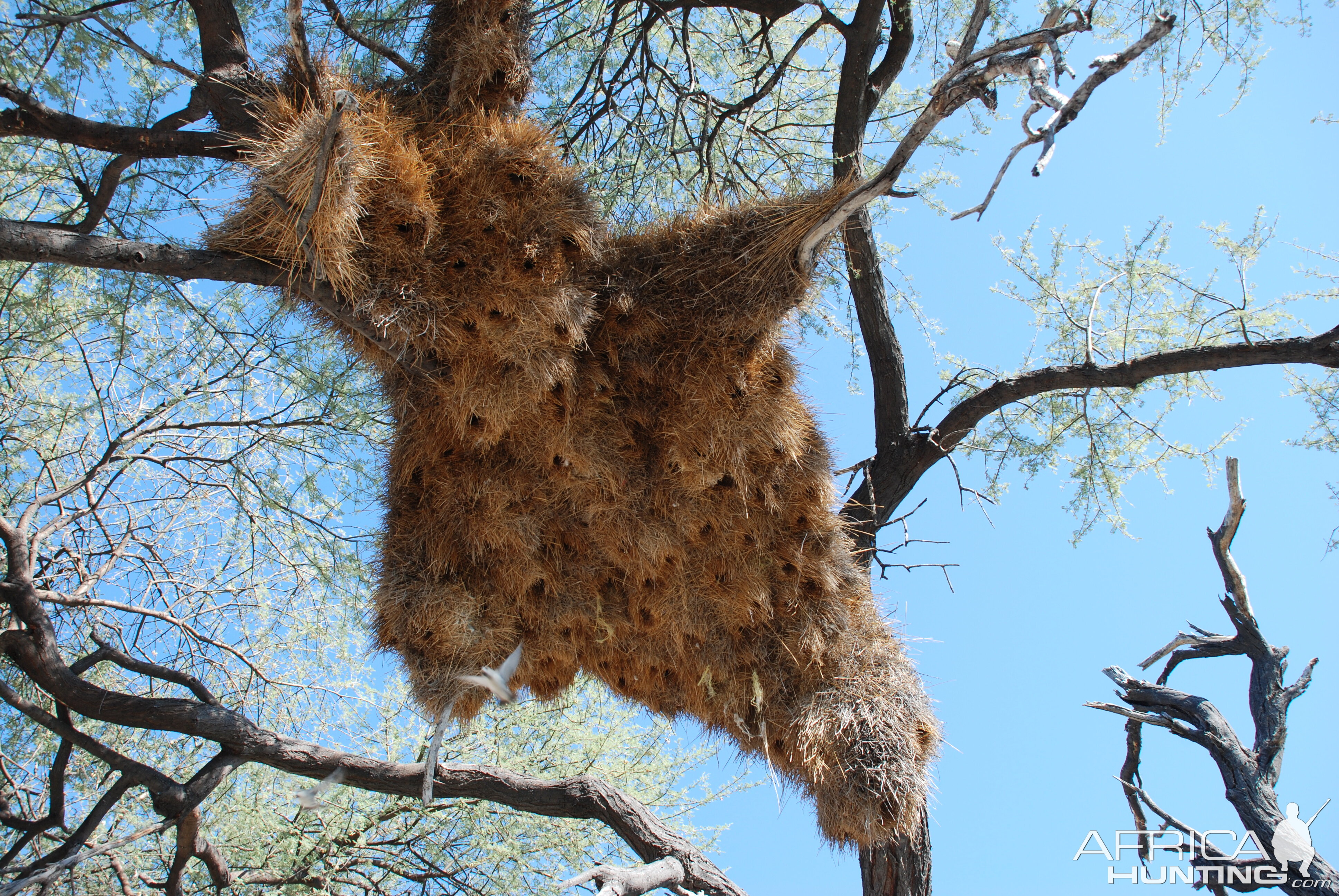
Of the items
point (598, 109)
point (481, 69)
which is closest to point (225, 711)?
point (481, 69)

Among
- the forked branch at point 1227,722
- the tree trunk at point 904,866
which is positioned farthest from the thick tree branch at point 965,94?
the tree trunk at point 904,866

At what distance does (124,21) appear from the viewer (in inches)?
196

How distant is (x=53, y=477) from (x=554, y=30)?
177 inches

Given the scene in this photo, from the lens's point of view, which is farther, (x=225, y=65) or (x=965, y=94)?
(x=225, y=65)

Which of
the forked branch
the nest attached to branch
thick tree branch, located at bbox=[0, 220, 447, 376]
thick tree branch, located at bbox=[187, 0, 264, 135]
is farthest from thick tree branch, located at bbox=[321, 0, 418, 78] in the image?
the forked branch

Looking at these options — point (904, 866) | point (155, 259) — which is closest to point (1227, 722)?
point (904, 866)

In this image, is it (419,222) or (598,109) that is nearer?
(419,222)

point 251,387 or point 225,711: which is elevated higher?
point 251,387

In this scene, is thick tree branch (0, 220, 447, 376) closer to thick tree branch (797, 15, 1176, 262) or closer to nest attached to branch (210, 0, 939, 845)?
nest attached to branch (210, 0, 939, 845)

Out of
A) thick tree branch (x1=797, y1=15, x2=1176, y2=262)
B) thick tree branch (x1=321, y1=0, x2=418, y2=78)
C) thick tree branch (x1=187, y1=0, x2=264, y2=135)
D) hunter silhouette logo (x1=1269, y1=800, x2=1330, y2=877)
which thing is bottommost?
hunter silhouette logo (x1=1269, y1=800, x2=1330, y2=877)

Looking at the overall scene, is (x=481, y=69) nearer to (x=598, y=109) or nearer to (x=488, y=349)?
(x=488, y=349)

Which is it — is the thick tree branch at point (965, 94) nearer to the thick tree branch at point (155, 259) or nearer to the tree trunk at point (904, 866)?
the thick tree branch at point (155, 259)

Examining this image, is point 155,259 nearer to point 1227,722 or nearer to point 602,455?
point 602,455

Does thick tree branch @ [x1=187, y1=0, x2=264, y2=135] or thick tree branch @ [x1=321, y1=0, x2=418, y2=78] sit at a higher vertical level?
thick tree branch @ [x1=321, y1=0, x2=418, y2=78]
